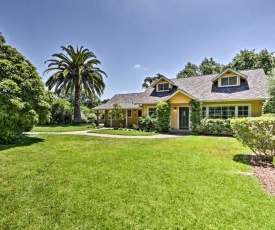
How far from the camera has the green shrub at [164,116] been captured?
18.3m

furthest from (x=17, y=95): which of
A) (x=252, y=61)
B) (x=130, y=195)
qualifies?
(x=252, y=61)

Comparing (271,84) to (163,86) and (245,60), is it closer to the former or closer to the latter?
(163,86)

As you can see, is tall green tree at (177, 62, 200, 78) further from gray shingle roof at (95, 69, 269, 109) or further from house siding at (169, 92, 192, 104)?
house siding at (169, 92, 192, 104)

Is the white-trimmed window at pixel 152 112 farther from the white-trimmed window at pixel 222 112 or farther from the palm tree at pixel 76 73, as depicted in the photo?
the palm tree at pixel 76 73

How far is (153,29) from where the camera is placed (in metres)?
16.2

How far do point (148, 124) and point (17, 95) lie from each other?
40.7 ft

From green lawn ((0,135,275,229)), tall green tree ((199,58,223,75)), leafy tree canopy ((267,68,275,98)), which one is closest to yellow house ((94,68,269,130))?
leafy tree canopy ((267,68,275,98))

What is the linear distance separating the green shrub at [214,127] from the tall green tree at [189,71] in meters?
31.7

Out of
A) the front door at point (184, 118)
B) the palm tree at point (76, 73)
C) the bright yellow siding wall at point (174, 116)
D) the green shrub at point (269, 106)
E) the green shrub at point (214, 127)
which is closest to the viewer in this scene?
the green shrub at point (269, 106)

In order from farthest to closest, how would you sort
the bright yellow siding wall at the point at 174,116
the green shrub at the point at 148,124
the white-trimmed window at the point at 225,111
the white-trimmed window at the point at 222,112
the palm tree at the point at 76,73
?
1. the palm tree at the point at 76,73
2. the green shrub at the point at 148,124
3. the bright yellow siding wall at the point at 174,116
4. the white-trimmed window at the point at 222,112
5. the white-trimmed window at the point at 225,111

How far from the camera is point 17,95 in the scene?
32.9 feet

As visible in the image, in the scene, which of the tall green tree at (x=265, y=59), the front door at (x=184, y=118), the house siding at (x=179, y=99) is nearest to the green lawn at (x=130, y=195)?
the house siding at (x=179, y=99)

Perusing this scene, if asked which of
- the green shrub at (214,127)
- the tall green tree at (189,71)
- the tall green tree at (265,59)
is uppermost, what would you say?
the tall green tree at (189,71)

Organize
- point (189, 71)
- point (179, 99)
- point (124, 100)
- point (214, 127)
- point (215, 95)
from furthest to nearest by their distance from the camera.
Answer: point (189, 71) < point (124, 100) < point (179, 99) < point (215, 95) < point (214, 127)
